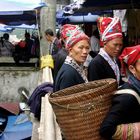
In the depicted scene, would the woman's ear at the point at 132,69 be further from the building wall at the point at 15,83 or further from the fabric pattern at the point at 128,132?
the building wall at the point at 15,83

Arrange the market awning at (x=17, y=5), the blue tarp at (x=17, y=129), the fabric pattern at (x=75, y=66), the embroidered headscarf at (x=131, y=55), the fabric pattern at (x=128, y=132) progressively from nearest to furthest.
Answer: the fabric pattern at (x=128, y=132) → the embroidered headscarf at (x=131, y=55) → the fabric pattern at (x=75, y=66) → the blue tarp at (x=17, y=129) → the market awning at (x=17, y=5)

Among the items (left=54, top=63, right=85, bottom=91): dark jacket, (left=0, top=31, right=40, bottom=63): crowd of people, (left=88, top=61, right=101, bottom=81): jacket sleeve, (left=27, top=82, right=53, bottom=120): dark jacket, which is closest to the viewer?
(left=54, top=63, right=85, bottom=91): dark jacket

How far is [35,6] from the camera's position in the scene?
13.4 meters

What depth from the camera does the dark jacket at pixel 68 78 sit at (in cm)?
392

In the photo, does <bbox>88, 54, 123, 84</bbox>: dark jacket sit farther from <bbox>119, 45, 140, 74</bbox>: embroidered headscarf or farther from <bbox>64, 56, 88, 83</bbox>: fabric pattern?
<bbox>119, 45, 140, 74</bbox>: embroidered headscarf

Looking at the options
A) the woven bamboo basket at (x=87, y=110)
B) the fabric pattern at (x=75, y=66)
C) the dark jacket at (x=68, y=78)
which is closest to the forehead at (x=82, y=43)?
the fabric pattern at (x=75, y=66)

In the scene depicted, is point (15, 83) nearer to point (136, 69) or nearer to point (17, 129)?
point (17, 129)

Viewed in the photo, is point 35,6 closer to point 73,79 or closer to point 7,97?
point 7,97

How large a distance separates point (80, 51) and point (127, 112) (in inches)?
56.1

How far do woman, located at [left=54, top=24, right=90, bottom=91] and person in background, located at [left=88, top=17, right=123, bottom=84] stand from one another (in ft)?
1.01

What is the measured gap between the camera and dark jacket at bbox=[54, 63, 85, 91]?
12.8ft

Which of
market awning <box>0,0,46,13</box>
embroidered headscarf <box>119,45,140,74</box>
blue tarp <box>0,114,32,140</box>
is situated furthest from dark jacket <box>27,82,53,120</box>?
market awning <box>0,0,46,13</box>

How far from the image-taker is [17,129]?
10383mm

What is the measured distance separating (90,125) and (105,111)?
0.14 meters
